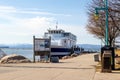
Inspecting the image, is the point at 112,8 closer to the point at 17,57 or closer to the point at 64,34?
the point at 17,57

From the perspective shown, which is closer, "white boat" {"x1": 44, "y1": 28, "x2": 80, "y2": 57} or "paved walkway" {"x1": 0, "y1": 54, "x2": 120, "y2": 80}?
"paved walkway" {"x1": 0, "y1": 54, "x2": 120, "y2": 80}

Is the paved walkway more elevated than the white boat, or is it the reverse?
the white boat

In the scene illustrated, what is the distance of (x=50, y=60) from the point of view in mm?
37406

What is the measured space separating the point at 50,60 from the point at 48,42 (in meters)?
3.64

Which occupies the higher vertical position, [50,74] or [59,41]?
[59,41]

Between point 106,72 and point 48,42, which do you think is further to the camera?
point 48,42

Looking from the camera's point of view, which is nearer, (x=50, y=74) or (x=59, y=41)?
(x=50, y=74)

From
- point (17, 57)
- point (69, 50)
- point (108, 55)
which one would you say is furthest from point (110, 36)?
point (69, 50)

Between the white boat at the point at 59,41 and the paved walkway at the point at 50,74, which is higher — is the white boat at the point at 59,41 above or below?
above

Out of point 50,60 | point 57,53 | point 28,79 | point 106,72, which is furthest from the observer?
point 57,53

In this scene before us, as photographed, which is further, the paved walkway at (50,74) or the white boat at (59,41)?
the white boat at (59,41)

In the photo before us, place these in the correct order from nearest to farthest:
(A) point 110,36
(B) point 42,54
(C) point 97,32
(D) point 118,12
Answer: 1. (D) point 118,12
2. (B) point 42,54
3. (A) point 110,36
4. (C) point 97,32

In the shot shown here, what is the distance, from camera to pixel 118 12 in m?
26.1

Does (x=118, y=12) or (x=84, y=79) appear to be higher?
(x=118, y=12)
